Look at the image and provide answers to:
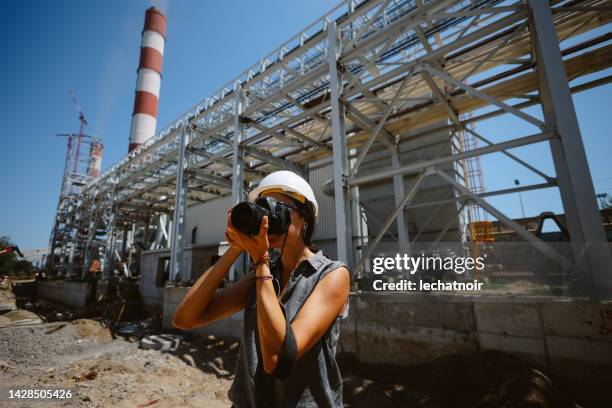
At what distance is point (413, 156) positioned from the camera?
10781 mm

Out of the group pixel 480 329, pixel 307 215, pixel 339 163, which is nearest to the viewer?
pixel 307 215

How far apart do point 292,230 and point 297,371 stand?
0.58 metres

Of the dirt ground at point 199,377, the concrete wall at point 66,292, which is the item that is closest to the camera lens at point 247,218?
the dirt ground at point 199,377

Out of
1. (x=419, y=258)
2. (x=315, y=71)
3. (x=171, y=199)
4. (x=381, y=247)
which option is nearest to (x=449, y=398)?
(x=419, y=258)

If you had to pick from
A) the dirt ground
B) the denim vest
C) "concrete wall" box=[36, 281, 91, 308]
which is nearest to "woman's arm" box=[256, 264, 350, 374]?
the denim vest

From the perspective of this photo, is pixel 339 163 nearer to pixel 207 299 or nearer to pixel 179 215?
pixel 207 299

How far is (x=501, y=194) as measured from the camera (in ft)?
22.9

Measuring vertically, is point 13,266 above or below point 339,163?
below

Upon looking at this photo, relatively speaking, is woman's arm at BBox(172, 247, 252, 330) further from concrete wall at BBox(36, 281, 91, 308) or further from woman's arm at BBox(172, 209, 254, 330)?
concrete wall at BBox(36, 281, 91, 308)

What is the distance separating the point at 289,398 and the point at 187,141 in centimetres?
1260

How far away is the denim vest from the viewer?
107 cm

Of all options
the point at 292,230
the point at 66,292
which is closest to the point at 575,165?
the point at 292,230

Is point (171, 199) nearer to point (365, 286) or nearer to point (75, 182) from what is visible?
point (75, 182)

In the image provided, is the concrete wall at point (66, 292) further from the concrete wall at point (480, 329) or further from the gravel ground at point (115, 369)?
the concrete wall at point (480, 329)
